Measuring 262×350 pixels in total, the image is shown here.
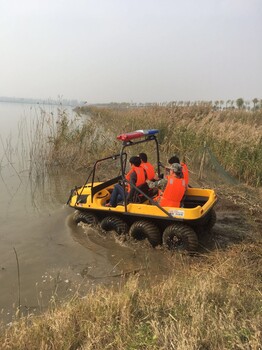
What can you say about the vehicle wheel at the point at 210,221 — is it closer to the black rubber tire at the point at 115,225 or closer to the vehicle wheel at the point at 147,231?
the vehicle wheel at the point at 147,231

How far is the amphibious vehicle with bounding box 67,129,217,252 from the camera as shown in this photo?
5273 millimetres

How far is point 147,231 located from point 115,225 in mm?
682

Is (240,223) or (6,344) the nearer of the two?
(6,344)

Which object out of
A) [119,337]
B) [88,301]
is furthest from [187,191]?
[119,337]

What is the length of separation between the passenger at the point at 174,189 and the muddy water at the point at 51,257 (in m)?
0.84

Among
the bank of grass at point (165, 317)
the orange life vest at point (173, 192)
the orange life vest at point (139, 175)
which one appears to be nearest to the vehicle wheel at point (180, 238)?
the orange life vest at point (173, 192)

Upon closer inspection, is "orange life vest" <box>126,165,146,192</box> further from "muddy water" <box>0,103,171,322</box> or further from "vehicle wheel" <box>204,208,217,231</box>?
"vehicle wheel" <box>204,208,217,231</box>

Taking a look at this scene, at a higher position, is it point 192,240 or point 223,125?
point 223,125

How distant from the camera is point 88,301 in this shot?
10.7ft

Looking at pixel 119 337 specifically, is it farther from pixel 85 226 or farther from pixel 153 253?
pixel 85 226

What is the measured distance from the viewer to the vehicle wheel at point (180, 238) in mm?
5246

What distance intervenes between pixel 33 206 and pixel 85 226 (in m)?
2.13

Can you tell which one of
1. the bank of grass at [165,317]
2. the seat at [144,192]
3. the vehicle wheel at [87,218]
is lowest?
the vehicle wheel at [87,218]

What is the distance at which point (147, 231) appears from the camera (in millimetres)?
5531
